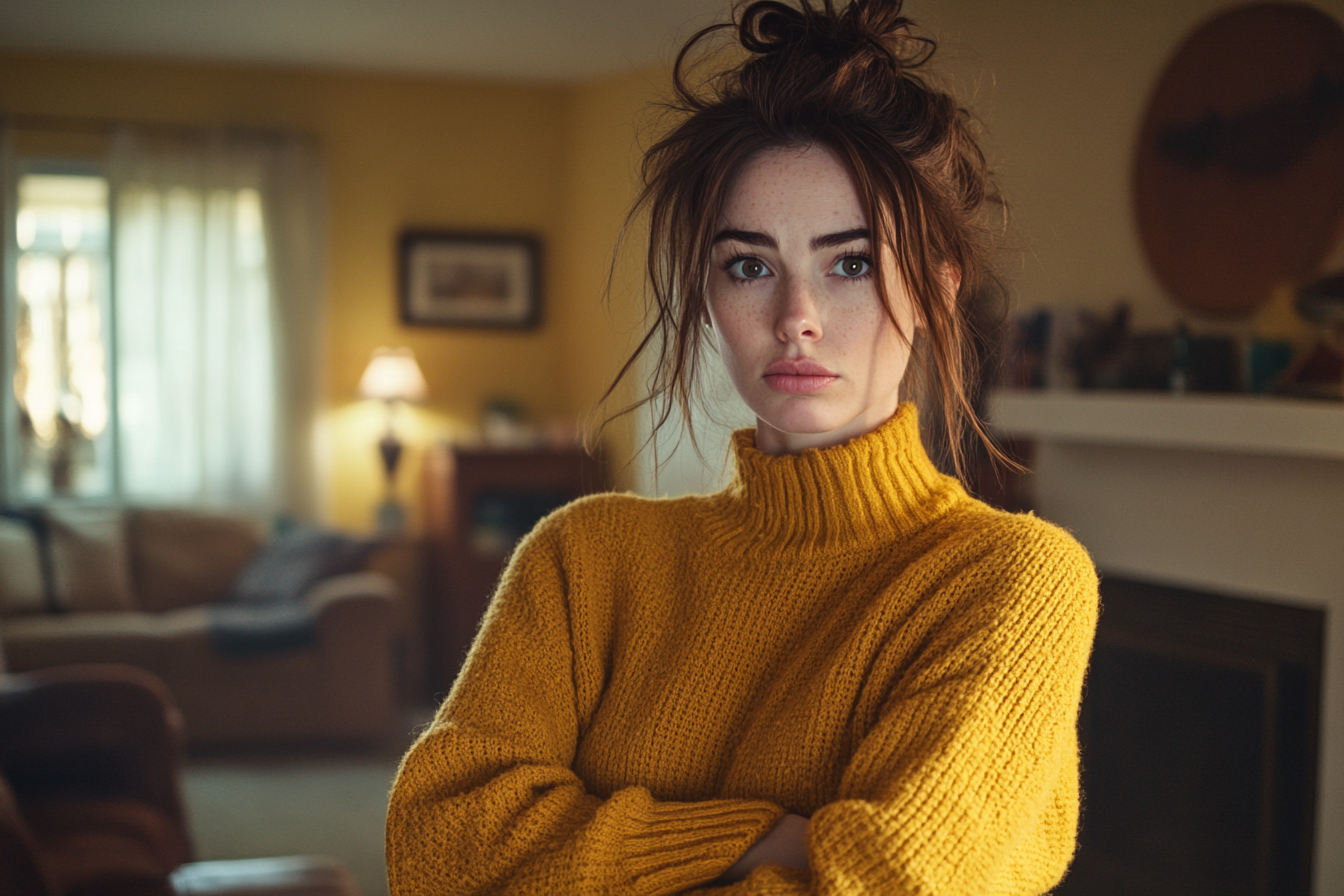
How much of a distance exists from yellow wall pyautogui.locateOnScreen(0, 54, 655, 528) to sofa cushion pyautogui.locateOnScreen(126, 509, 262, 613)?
618 millimetres

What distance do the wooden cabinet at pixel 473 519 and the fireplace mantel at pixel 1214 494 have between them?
2.43m

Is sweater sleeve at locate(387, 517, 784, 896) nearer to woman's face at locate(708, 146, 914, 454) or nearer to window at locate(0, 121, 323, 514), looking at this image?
woman's face at locate(708, 146, 914, 454)

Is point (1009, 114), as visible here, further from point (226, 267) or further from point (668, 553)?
point (226, 267)

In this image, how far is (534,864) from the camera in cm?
89

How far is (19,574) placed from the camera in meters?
4.61

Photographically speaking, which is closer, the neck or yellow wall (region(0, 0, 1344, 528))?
the neck

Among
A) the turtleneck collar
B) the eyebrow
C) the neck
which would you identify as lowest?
the turtleneck collar

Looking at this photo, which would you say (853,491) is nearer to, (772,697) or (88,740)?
(772,697)

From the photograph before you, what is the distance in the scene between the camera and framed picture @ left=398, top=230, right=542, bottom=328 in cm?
576

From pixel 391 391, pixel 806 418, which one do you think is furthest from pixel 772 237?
pixel 391 391

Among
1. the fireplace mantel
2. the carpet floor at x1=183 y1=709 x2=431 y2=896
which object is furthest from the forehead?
the carpet floor at x1=183 y1=709 x2=431 y2=896

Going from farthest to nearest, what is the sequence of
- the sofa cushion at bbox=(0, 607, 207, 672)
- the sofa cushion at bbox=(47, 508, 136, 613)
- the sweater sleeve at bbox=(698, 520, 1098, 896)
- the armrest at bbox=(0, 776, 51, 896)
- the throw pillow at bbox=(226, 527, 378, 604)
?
1. the throw pillow at bbox=(226, 527, 378, 604)
2. the sofa cushion at bbox=(47, 508, 136, 613)
3. the sofa cushion at bbox=(0, 607, 207, 672)
4. the armrest at bbox=(0, 776, 51, 896)
5. the sweater sleeve at bbox=(698, 520, 1098, 896)

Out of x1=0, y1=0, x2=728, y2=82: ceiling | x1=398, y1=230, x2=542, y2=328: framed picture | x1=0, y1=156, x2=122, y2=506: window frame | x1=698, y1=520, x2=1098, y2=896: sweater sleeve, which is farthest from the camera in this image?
x1=398, y1=230, x2=542, y2=328: framed picture

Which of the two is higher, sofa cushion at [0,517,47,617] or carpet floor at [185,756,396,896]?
sofa cushion at [0,517,47,617]
